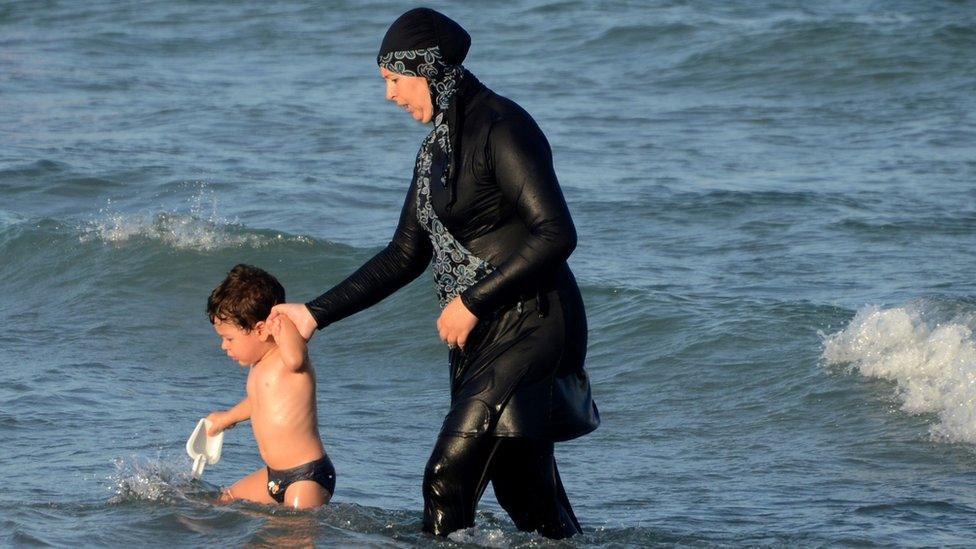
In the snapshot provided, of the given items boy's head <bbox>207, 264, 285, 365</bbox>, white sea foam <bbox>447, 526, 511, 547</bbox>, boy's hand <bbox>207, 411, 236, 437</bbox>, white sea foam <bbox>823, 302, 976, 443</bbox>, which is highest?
boy's head <bbox>207, 264, 285, 365</bbox>

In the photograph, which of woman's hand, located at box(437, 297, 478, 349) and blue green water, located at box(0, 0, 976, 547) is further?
blue green water, located at box(0, 0, 976, 547)

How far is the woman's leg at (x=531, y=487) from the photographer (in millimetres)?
4402

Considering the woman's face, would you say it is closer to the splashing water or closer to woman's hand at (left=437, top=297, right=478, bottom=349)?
woman's hand at (left=437, top=297, right=478, bottom=349)

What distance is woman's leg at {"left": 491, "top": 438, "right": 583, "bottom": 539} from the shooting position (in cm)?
440

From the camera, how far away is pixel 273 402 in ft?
16.6

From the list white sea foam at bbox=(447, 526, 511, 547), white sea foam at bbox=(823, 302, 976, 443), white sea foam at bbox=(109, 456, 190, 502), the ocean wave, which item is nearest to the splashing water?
white sea foam at bbox=(109, 456, 190, 502)

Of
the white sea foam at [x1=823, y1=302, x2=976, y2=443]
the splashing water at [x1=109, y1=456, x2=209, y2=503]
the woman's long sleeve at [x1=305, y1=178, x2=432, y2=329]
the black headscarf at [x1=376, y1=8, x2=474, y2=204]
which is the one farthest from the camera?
the white sea foam at [x1=823, y1=302, x2=976, y2=443]

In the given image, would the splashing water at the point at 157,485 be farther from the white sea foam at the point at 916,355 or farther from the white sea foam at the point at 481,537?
the white sea foam at the point at 916,355

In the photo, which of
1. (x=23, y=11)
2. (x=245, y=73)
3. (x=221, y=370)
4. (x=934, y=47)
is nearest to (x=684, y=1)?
(x=934, y=47)

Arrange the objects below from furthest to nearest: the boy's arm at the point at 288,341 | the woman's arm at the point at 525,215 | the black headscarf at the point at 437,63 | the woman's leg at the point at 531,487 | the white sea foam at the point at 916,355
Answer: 1. the white sea foam at the point at 916,355
2. the boy's arm at the point at 288,341
3. the woman's leg at the point at 531,487
4. the black headscarf at the point at 437,63
5. the woman's arm at the point at 525,215

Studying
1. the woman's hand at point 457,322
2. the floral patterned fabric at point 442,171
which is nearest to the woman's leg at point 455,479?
the woman's hand at point 457,322

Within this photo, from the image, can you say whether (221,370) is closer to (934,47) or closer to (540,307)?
(540,307)

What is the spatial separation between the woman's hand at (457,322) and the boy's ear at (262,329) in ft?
3.20

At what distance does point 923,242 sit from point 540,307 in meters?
7.80
